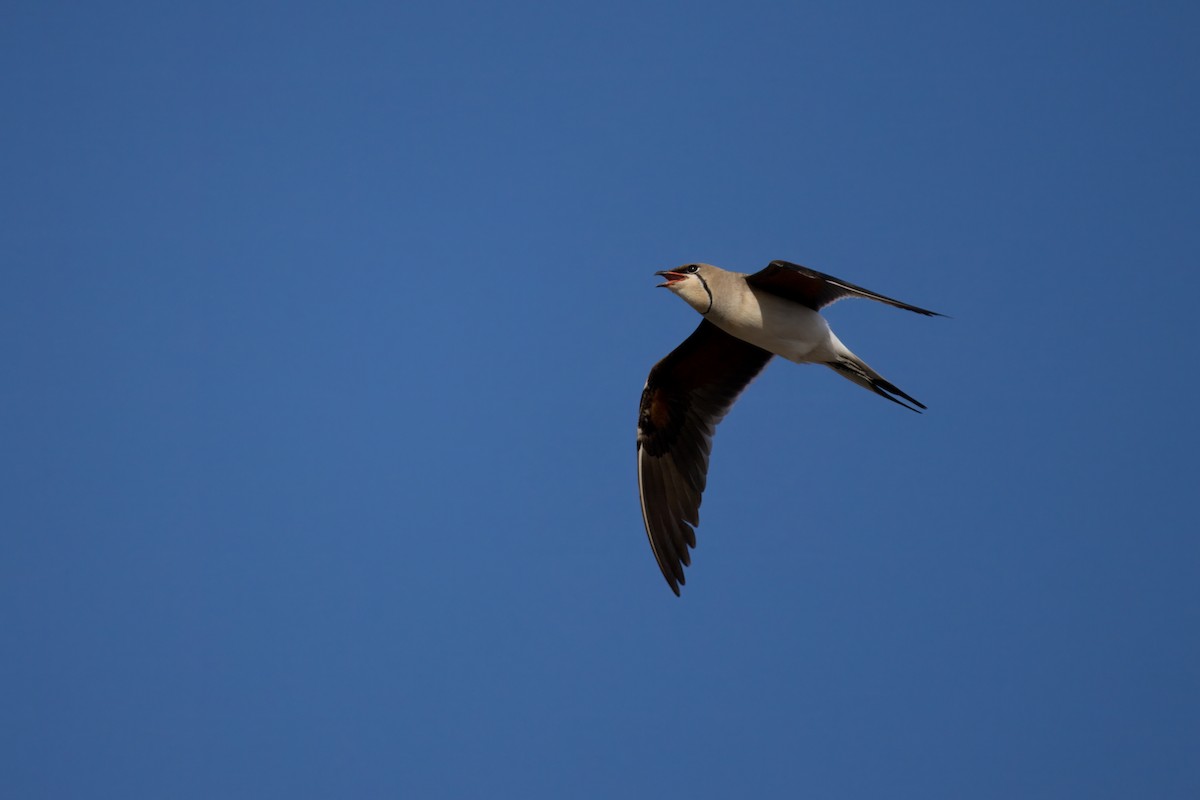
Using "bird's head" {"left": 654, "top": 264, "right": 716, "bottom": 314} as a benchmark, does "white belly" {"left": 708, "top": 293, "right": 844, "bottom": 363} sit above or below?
below

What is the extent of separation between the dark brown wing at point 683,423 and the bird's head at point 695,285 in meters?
0.97

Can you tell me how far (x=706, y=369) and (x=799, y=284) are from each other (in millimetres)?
1511

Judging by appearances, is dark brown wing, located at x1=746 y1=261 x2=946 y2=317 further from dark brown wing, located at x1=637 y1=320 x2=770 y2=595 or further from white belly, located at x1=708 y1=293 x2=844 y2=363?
dark brown wing, located at x1=637 y1=320 x2=770 y2=595

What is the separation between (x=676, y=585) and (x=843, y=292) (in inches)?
106

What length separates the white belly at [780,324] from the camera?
27.9 feet

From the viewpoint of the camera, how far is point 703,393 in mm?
9844

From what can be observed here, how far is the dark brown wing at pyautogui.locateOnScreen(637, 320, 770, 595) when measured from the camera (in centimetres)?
957

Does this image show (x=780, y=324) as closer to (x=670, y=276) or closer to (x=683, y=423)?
(x=670, y=276)

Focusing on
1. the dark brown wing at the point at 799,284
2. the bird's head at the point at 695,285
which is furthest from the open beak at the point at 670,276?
the dark brown wing at the point at 799,284

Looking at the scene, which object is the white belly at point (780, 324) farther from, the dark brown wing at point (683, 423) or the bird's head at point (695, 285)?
the dark brown wing at point (683, 423)

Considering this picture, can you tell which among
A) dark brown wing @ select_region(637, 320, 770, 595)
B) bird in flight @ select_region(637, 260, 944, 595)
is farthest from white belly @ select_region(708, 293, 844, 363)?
dark brown wing @ select_region(637, 320, 770, 595)

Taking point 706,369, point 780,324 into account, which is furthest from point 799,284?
point 706,369

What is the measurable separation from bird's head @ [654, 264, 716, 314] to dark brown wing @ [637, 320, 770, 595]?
97cm

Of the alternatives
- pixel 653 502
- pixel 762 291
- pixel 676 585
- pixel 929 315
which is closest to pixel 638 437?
pixel 653 502
